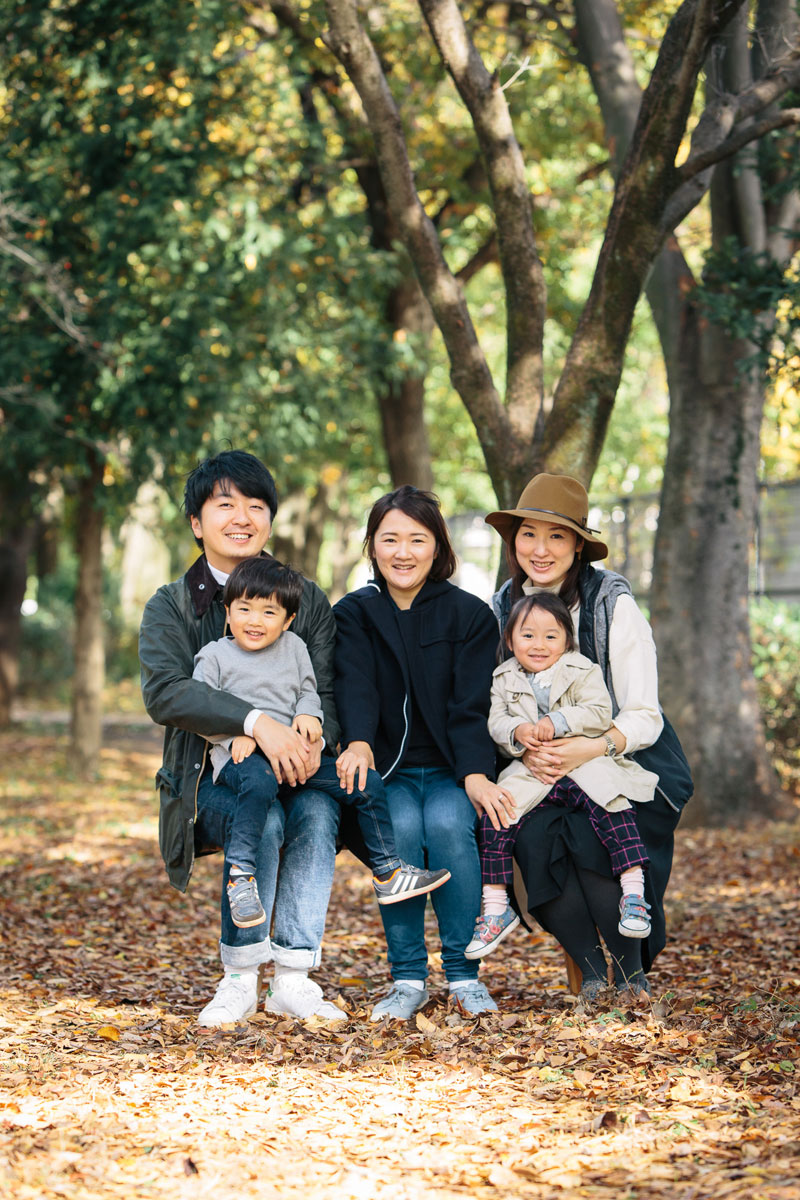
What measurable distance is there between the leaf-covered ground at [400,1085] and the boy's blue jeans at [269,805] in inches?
21.5

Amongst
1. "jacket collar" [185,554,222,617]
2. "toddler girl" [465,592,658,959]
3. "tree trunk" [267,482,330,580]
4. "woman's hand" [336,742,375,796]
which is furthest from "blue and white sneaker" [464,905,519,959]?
"tree trunk" [267,482,330,580]

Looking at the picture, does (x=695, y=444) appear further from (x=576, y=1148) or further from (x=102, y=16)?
(x=576, y=1148)

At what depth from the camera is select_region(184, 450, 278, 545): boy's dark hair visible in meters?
4.61

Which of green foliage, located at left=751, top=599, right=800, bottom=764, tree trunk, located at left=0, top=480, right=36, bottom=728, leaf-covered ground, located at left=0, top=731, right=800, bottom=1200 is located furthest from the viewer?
tree trunk, located at left=0, top=480, right=36, bottom=728

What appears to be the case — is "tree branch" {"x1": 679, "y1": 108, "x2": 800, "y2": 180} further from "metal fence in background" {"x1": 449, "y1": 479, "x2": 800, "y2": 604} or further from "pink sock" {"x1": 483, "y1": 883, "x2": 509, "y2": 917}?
"metal fence in background" {"x1": 449, "y1": 479, "x2": 800, "y2": 604}

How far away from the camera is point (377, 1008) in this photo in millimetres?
4449

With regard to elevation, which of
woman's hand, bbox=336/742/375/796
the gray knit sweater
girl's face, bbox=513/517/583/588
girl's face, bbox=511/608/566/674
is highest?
girl's face, bbox=513/517/583/588

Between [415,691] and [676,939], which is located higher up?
[415,691]

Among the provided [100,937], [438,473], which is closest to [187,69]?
[100,937]

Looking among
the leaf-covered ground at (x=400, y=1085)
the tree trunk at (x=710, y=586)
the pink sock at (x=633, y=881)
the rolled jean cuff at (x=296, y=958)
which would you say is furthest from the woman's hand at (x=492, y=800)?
the tree trunk at (x=710, y=586)

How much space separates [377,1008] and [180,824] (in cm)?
91

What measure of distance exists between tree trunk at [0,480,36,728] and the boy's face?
1386 centimetres

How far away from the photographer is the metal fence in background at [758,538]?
12.9 meters

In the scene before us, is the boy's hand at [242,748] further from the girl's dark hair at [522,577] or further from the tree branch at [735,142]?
the tree branch at [735,142]
